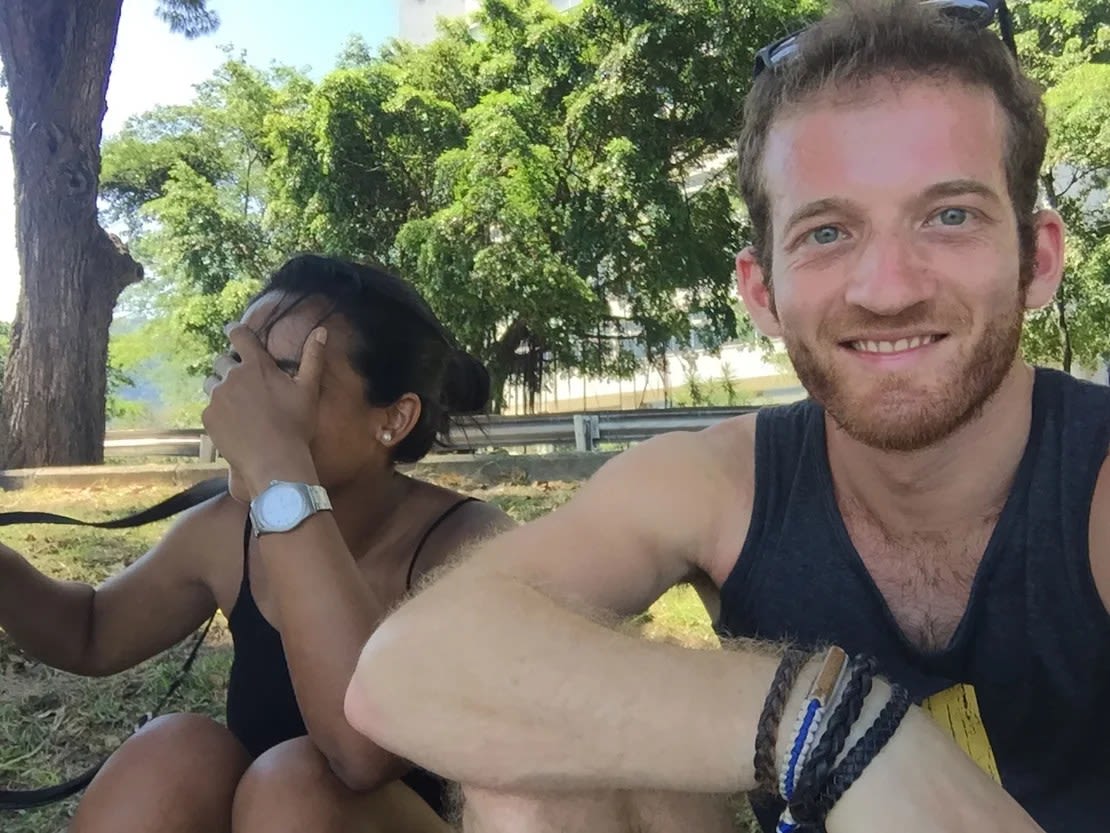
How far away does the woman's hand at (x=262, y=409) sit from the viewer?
1.76 m

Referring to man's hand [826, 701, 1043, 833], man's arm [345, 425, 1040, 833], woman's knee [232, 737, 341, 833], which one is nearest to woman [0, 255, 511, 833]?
woman's knee [232, 737, 341, 833]

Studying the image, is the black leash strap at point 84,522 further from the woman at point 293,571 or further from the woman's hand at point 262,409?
the woman's hand at point 262,409

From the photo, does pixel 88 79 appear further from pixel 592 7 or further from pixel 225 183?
pixel 225 183

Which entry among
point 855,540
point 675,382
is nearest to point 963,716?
point 855,540

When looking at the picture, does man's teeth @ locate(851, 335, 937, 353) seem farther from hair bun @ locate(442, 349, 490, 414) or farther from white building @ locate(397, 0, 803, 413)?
white building @ locate(397, 0, 803, 413)

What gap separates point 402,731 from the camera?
131 centimetres

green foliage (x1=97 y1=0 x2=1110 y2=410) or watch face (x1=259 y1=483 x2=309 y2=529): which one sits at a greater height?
green foliage (x1=97 y1=0 x2=1110 y2=410)

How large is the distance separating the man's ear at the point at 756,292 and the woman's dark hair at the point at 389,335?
0.73 meters

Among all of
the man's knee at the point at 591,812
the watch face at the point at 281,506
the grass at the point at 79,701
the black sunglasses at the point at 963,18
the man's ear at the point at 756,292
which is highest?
the black sunglasses at the point at 963,18

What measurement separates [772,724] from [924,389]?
526mm

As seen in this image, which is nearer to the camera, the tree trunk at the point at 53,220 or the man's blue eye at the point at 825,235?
the man's blue eye at the point at 825,235

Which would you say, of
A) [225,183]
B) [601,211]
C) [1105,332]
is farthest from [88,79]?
[225,183]

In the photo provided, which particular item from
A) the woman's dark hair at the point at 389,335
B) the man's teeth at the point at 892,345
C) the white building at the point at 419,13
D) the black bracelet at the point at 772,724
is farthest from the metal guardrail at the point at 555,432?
the white building at the point at 419,13

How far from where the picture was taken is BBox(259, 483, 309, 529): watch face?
66.1 inches
